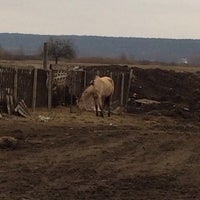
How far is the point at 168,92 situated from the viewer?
40.8m

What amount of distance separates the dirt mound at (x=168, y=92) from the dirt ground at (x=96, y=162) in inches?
399

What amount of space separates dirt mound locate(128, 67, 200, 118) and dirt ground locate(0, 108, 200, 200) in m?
10.1

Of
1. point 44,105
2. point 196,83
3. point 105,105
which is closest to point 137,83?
point 196,83

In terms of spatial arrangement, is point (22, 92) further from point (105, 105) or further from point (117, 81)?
point (117, 81)

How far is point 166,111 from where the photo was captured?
2856 cm

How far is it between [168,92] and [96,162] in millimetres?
28092

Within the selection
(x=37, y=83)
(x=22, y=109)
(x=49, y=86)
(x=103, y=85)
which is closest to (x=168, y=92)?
(x=103, y=85)

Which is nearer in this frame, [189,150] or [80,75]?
[189,150]

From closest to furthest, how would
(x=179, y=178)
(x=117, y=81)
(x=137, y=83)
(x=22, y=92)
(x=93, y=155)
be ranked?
1. (x=179, y=178)
2. (x=93, y=155)
3. (x=22, y=92)
4. (x=117, y=81)
5. (x=137, y=83)

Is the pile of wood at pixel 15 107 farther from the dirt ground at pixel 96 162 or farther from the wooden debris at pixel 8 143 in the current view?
the wooden debris at pixel 8 143

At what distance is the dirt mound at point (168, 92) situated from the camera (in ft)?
101

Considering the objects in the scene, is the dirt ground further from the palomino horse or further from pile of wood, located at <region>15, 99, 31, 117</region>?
the palomino horse

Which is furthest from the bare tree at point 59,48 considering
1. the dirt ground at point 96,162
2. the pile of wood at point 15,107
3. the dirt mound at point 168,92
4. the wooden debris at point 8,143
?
the wooden debris at point 8,143

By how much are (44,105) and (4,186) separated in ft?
50.1
